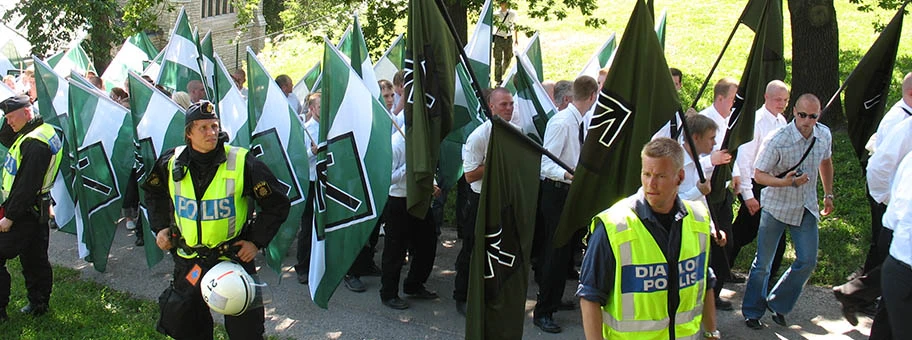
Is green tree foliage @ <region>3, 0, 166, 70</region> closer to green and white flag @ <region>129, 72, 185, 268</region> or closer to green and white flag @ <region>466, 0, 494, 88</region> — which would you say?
green and white flag @ <region>129, 72, 185, 268</region>

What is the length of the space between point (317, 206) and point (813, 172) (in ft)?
12.3

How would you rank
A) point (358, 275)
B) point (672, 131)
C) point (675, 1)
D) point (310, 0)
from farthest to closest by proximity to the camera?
1. point (675, 1)
2. point (310, 0)
3. point (358, 275)
4. point (672, 131)

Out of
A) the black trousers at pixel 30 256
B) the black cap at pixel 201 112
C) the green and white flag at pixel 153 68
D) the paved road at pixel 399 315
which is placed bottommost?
the paved road at pixel 399 315

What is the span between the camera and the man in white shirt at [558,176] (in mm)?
6691

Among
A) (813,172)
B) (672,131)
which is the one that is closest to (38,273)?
(672,131)

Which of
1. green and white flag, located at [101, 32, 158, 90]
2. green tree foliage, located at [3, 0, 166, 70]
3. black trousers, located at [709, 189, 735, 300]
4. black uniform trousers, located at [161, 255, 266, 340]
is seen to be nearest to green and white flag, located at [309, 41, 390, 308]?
black uniform trousers, located at [161, 255, 266, 340]

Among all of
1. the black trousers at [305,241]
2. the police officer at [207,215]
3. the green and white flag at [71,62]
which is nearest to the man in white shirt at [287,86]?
the black trousers at [305,241]

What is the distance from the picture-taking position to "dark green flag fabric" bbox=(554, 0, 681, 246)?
5.06 meters

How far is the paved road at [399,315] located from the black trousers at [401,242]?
0.83 feet

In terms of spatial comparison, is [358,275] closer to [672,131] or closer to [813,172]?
[672,131]

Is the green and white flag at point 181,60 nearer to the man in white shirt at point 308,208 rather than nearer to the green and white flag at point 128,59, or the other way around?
the green and white flag at point 128,59

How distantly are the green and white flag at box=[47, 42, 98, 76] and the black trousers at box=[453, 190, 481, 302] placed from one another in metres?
8.34

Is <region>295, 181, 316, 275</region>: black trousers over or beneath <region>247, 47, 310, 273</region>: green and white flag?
beneath

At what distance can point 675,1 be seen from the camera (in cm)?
2447
